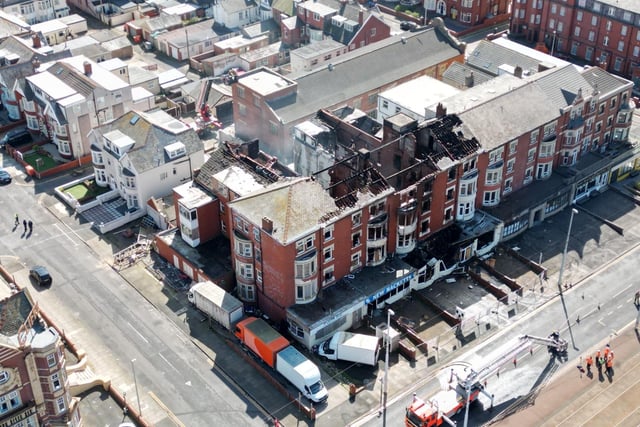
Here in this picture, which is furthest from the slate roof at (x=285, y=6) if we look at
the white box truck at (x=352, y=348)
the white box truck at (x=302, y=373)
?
the white box truck at (x=302, y=373)

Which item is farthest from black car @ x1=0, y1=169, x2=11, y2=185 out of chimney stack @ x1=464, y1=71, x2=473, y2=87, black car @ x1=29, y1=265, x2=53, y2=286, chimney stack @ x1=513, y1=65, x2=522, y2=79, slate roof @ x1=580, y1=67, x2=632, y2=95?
slate roof @ x1=580, y1=67, x2=632, y2=95

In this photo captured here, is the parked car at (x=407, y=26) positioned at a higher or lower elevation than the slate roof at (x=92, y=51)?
lower

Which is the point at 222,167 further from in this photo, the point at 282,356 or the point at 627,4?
the point at 627,4

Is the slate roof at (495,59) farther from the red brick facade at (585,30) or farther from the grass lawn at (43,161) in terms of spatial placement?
the grass lawn at (43,161)

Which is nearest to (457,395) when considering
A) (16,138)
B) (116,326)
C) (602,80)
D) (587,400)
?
(587,400)

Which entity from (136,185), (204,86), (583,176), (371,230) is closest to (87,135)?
(136,185)

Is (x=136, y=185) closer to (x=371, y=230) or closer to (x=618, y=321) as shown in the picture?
(x=371, y=230)
